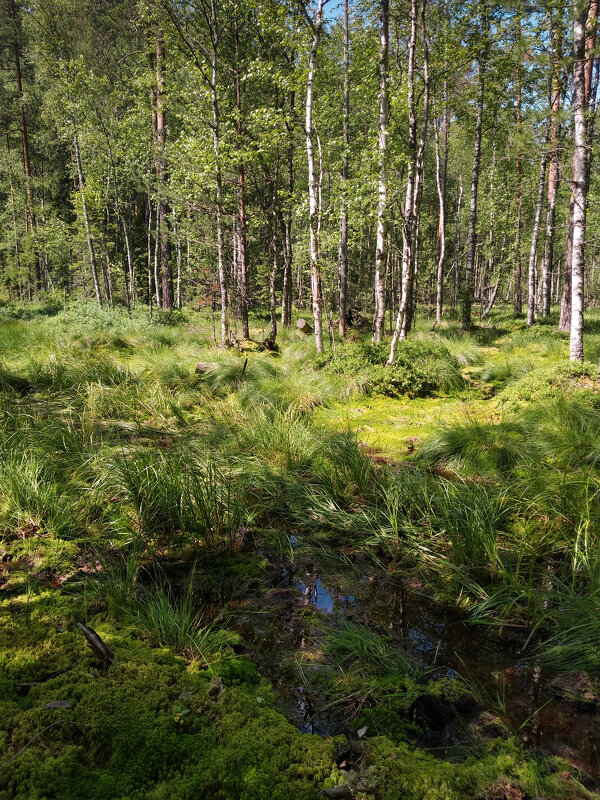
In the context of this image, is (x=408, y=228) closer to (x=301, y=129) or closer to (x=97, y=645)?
(x=301, y=129)

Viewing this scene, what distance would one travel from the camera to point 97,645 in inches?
75.7

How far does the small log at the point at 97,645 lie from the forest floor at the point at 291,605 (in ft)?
0.08

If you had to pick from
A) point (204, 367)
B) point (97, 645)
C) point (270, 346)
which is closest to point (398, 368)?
point (204, 367)

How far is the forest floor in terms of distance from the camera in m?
1.55

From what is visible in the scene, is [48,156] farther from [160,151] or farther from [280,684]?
[280,684]

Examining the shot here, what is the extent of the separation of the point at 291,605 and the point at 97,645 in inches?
46.1

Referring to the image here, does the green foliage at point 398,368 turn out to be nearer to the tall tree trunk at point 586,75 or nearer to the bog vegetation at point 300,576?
the bog vegetation at point 300,576

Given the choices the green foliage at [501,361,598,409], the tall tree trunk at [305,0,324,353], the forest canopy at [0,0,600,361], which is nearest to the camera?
the green foliage at [501,361,598,409]

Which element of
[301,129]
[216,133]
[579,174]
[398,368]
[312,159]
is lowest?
[398,368]

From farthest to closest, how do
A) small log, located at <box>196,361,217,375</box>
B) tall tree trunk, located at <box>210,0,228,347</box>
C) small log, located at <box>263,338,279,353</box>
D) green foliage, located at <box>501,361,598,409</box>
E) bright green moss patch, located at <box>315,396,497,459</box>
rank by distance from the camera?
small log, located at <box>263,338,279,353</box>
tall tree trunk, located at <box>210,0,228,347</box>
small log, located at <box>196,361,217,375</box>
green foliage, located at <box>501,361,598,409</box>
bright green moss patch, located at <box>315,396,497,459</box>

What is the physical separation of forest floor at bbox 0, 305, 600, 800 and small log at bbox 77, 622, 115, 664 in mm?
23

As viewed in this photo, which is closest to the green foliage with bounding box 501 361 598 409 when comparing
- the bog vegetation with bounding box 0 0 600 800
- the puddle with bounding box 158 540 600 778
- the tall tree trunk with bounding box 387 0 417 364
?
the bog vegetation with bounding box 0 0 600 800

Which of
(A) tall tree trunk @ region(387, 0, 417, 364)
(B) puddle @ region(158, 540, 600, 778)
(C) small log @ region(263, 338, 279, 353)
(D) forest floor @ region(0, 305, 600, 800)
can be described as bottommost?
(B) puddle @ region(158, 540, 600, 778)

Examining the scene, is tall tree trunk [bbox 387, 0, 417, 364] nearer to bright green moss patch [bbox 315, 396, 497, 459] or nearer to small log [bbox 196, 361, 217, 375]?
bright green moss patch [bbox 315, 396, 497, 459]
